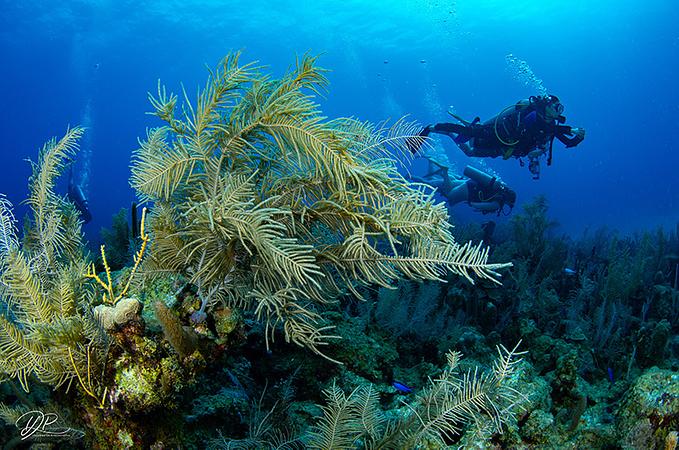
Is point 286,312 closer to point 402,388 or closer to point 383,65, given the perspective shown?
point 402,388

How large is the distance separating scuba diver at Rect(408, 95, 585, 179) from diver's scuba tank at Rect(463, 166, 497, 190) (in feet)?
2.10

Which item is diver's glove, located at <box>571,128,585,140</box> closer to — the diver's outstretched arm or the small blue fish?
the diver's outstretched arm

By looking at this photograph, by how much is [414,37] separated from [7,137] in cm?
8901

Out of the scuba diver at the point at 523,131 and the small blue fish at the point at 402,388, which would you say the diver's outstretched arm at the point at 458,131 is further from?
the small blue fish at the point at 402,388

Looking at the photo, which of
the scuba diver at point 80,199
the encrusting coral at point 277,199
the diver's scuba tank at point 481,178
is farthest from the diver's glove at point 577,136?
the scuba diver at point 80,199

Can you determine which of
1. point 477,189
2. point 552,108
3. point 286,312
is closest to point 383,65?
point 477,189

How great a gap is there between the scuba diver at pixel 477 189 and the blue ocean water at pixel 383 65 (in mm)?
8597

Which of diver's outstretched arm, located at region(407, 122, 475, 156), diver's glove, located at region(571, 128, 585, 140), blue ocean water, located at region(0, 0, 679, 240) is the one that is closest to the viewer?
diver's glove, located at region(571, 128, 585, 140)

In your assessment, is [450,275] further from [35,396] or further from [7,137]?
[7,137]

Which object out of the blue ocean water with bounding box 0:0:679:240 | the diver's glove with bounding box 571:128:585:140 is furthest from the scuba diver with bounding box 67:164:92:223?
the diver's glove with bounding box 571:128:585:140

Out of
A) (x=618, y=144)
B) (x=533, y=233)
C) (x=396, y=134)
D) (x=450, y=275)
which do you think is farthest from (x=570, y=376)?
(x=618, y=144)

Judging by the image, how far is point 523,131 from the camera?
9688mm

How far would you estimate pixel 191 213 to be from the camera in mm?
2213

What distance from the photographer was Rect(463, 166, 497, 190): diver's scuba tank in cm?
1073
